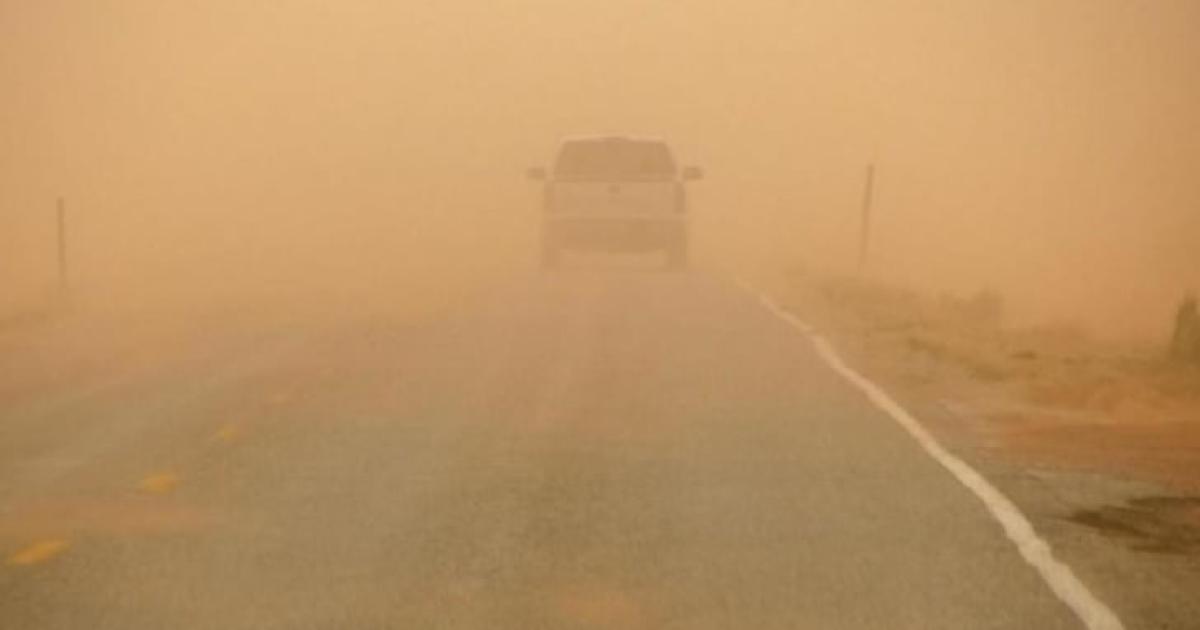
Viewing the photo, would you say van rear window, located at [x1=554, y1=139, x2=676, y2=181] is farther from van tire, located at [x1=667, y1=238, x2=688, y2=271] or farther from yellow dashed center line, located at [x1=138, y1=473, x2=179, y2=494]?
yellow dashed center line, located at [x1=138, y1=473, x2=179, y2=494]

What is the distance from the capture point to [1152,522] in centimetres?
988

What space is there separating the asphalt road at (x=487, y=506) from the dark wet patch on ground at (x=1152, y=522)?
0.59m

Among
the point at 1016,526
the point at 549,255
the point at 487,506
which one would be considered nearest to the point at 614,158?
the point at 549,255

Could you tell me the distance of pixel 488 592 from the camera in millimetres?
7871

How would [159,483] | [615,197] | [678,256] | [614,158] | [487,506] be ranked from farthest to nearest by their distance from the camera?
[678,256] → [614,158] → [615,197] → [159,483] → [487,506]

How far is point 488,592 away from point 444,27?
128254 millimetres

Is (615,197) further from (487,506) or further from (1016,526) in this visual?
(1016,526)

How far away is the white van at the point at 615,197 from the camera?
3108 centimetres

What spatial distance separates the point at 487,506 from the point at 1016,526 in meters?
2.45

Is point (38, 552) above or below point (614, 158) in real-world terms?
above

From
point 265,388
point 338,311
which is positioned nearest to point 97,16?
point 338,311

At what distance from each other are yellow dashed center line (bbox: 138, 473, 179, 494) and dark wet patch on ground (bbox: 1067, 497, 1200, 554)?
4.37 meters

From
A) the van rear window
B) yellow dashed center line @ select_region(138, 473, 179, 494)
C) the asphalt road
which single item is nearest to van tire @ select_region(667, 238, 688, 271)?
the van rear window

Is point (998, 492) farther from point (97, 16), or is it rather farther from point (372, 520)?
point (97, 16)
